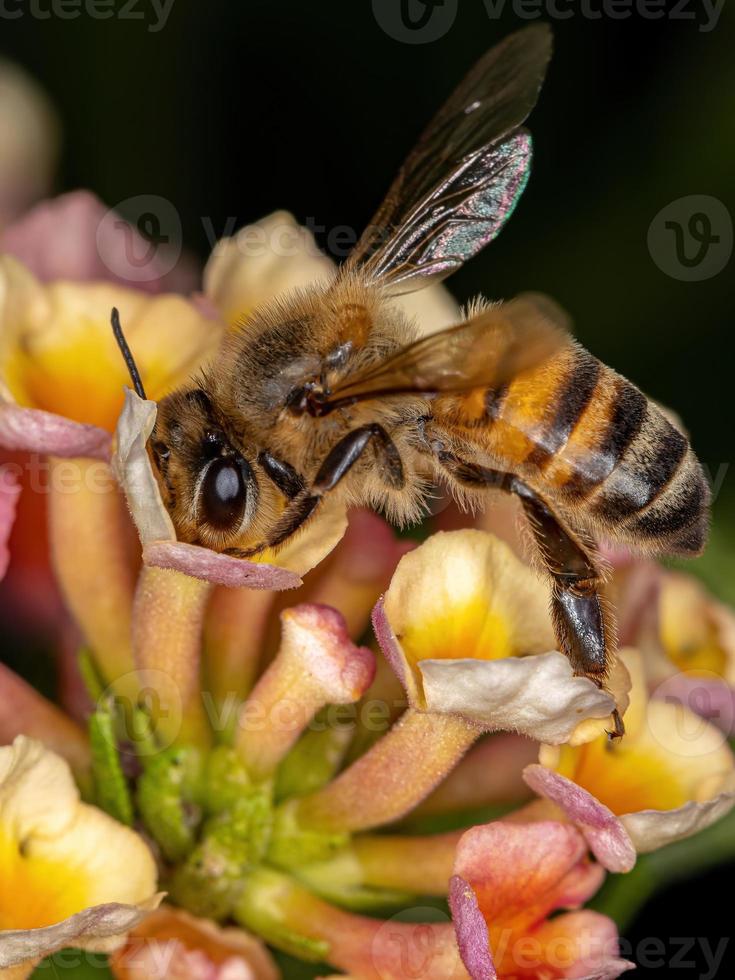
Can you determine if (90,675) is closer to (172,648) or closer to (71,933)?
(172,648)

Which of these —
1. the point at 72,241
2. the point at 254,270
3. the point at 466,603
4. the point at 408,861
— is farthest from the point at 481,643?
the point at 72,241

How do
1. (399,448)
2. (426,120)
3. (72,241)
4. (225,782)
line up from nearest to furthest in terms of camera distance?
(399,448) < (225,782) < (72,241) < (426,120)

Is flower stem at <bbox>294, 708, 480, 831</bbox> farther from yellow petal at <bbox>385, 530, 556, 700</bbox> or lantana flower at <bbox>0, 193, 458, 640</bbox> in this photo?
lantana flower at <bbox>0, 193, 458, 640</bbox>

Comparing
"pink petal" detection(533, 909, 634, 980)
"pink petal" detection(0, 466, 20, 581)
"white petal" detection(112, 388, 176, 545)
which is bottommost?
"pink petal" detection(533, 909, 634, 980)

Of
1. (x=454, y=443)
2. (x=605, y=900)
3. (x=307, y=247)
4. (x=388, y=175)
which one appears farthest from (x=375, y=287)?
Result: (x=388, y=175)

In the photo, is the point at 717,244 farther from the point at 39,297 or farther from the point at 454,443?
the point at 39,297

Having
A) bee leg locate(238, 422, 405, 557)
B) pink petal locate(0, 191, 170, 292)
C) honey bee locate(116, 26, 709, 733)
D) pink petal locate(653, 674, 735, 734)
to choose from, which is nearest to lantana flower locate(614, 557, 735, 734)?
pink petal locate(653, 674, 735, 734)
